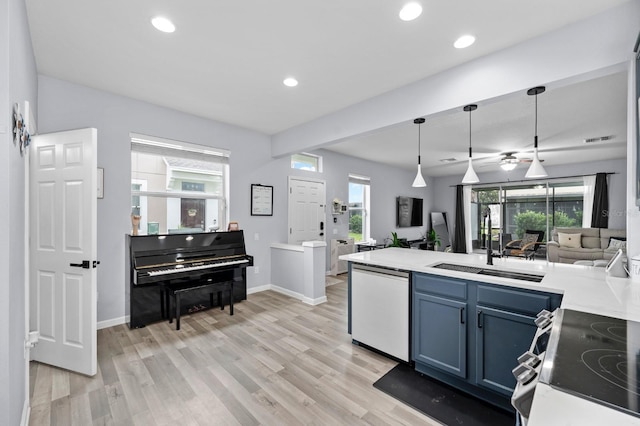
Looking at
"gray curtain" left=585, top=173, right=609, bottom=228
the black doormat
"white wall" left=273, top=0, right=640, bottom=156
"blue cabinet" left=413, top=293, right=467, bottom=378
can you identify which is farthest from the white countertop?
→ "gray curtain" left=585, top=173, right=609, bottom=228

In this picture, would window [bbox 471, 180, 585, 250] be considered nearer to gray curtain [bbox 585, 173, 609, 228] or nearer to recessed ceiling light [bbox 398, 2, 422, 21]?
gray curtain [bbox 585, 173, 609, 228]

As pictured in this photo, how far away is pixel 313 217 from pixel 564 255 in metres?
5.64

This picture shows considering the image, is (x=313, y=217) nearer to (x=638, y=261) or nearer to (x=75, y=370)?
(x=75, y=370)

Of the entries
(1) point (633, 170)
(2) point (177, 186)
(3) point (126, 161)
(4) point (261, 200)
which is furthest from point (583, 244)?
(3) point (126, 161)

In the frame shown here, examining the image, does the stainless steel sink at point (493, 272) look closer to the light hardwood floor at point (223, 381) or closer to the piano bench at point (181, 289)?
the light hardwood floor at point (223, 381)

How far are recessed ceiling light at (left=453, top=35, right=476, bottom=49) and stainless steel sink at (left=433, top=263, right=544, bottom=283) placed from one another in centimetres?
183

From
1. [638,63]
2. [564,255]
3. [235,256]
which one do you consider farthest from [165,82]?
[564,255]

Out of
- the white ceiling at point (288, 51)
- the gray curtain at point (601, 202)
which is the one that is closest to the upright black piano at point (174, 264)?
the white ceiling at point (288, 51)

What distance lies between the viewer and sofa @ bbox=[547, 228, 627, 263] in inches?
236

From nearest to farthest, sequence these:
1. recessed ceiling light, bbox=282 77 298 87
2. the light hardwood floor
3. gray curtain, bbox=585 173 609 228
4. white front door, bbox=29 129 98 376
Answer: the light hardwood floor
white front door, bbox=29 129 98 376
recessed ceiling light, bbox=282 77 298 87
gray curtain, bbox=585 173 609 228

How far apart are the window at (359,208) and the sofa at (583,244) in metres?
4.22

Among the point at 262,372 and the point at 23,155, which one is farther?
the point at 262,372

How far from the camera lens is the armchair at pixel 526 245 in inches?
283

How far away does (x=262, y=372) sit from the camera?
93.5 inches
